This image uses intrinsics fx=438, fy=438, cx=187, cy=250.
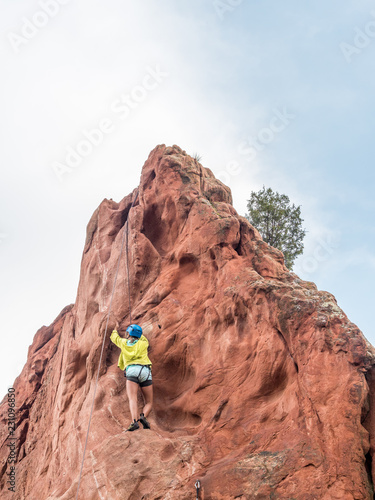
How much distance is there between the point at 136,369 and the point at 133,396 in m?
0.61

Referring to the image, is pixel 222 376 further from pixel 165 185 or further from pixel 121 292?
pixel 165 185

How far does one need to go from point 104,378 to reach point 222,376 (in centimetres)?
328

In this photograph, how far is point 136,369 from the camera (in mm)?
10438

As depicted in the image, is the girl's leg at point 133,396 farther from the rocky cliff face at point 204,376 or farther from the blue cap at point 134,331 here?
the blue cap at point 134,331

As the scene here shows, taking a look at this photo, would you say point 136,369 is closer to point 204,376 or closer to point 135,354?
point 135,354

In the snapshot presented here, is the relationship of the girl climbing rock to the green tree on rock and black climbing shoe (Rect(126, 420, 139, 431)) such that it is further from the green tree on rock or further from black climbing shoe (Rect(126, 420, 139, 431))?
the green tree on rock

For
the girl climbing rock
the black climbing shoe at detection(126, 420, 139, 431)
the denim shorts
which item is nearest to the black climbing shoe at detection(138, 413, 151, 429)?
the girl climbing rock

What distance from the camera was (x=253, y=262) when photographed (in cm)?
1232

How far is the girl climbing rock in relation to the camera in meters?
10.2

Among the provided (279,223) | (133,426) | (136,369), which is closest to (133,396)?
(136,369)

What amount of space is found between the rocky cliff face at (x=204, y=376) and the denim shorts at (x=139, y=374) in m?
0.92

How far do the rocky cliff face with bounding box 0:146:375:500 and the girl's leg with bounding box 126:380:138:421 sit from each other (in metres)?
0.55

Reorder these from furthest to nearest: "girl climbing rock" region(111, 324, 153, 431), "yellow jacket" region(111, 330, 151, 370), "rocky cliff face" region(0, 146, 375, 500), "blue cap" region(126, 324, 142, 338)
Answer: "blue cap" region(126, 324, 142, 338) < "yellow jacket" region(111, 330, 151, 370) < "girl climbing rock" region(111, 324, 153, 431) < "rocky cliff face" region(0, 146, 375, 500)

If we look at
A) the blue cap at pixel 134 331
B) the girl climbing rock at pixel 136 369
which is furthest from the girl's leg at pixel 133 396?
the blue cap at pixel 134 331
